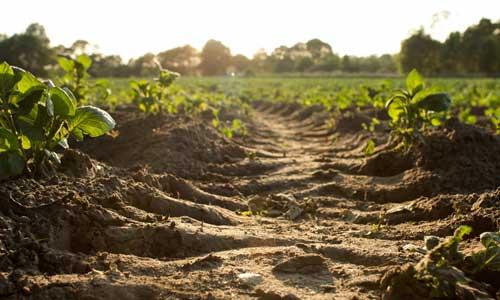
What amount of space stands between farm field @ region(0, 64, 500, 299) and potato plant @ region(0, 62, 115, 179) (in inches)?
5.4

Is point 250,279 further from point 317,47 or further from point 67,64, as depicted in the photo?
point 317,47

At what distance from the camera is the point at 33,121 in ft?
10.0

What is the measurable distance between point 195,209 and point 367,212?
163 centimetres

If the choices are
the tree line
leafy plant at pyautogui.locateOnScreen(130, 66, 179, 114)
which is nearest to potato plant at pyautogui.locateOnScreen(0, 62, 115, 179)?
leafy plant at pyautogui.locateOnScreen(130, 66, 179, 114)

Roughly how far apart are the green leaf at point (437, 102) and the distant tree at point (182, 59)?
67.3 m

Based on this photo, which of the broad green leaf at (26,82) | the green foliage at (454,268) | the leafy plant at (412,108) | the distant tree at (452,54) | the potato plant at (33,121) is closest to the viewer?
the green foliage at (454,268)

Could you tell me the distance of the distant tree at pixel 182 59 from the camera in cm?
7388

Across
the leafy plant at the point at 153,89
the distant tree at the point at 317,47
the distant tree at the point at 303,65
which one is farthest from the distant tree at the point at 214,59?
the leafy plant at the point at 153,89

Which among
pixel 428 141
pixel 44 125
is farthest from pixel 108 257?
pixel 428 141

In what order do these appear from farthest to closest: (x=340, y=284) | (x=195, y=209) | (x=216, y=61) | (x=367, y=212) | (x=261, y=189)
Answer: (x=216, y=61)
(x=261, y=189)
(x=367, y=212)
(x=195, y=209)
(x=340, y=284)

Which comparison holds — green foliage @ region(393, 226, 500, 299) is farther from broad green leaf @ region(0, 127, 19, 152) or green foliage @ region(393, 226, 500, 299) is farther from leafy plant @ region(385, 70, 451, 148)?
leafy plant @ region(385, 70, 451, 148)

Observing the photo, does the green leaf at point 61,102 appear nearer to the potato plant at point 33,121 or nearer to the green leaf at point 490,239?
the potato plant at point 33,121

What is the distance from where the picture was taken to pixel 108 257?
2.50m

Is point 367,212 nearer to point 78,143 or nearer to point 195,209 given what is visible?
point 195,209
